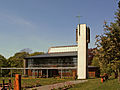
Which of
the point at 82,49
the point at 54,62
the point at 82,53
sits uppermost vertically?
the point at 82,49

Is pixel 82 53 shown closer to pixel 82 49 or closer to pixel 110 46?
pixel 82 49

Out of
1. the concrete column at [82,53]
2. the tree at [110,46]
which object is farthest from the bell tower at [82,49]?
the tree at [110,46]

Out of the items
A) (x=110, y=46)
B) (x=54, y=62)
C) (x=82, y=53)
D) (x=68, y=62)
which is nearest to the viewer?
(x=110, y=46)

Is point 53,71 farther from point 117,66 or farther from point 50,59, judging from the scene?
point 117,66

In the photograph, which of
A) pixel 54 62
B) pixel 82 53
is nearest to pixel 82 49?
pixel 82 53

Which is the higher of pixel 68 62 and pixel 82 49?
pixel 82 49

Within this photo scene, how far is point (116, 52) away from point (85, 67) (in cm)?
1602

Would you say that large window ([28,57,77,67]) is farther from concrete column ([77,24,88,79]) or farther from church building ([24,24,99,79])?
concrete column ([77,24,88,79])

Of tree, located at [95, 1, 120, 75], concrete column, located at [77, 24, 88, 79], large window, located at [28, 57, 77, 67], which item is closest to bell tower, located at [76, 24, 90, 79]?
concrete column, located at [77, 24, 88, 79]

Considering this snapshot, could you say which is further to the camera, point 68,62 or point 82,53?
point 68,62

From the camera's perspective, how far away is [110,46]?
1498cm

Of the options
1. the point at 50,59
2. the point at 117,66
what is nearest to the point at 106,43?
the point at 117,66

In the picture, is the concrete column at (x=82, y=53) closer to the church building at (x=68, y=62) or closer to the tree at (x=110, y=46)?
the church building at (x=68, y=62)

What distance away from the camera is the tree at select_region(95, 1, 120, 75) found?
14828mm
